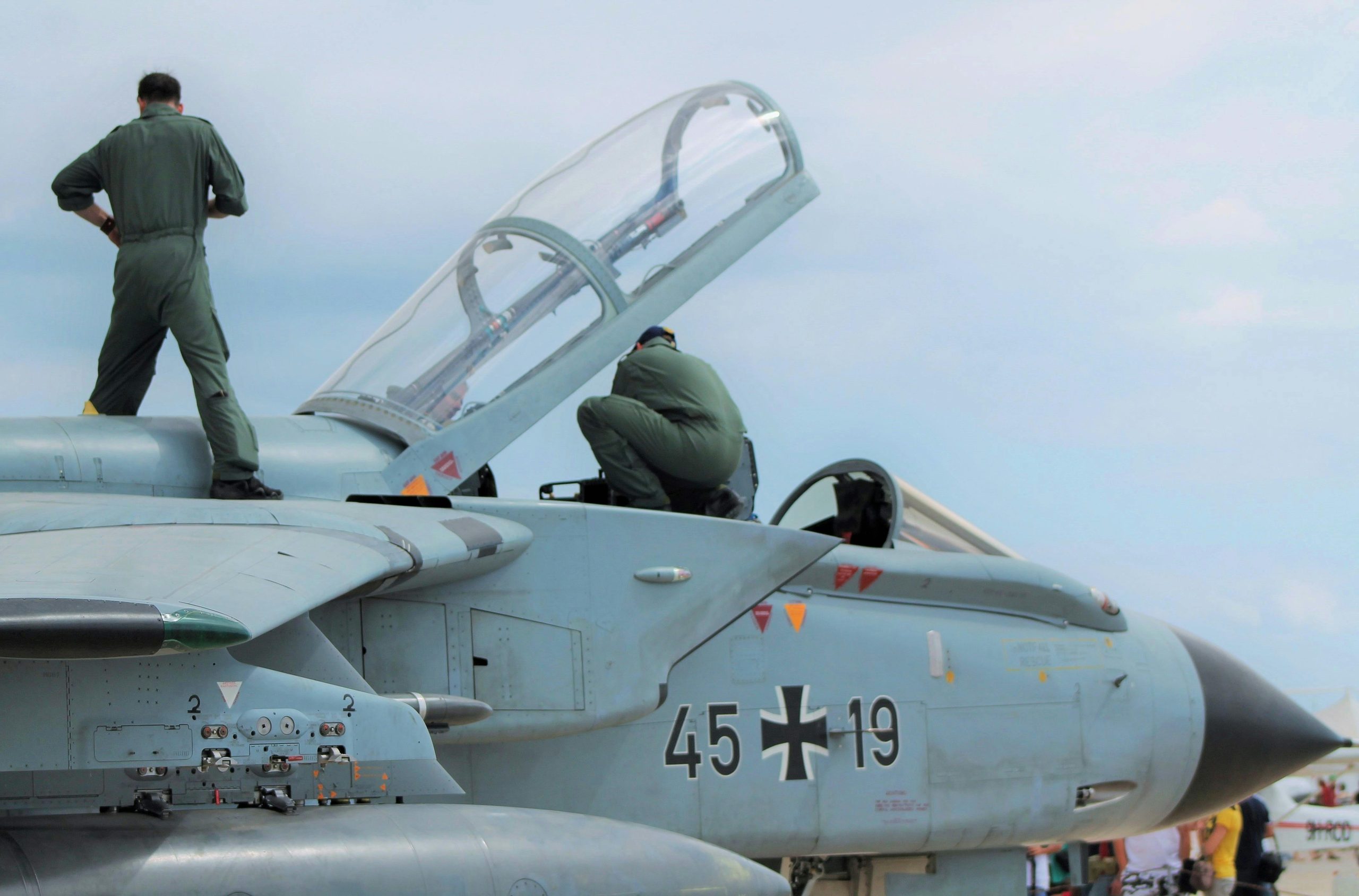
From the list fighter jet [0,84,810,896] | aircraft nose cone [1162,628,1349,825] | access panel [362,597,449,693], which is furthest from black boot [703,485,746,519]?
aircraft nose cone [1162,628,1349,825]

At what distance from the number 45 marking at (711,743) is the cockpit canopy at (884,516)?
1425 millimetres

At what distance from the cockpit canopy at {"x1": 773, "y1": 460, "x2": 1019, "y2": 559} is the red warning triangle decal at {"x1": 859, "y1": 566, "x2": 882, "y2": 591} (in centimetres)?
45

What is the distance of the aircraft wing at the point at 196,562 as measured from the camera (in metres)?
3.35

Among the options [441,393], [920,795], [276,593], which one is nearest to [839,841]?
[920,795]

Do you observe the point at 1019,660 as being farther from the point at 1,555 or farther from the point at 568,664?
the point at 1,555

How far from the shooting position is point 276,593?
3.86m

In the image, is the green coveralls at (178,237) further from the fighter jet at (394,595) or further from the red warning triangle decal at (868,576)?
the red warning triangle decal at (868,576)

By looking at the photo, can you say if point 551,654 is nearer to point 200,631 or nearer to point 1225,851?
point 200,631

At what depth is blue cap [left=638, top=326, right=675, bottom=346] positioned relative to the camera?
646cm

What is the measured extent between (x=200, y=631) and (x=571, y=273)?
3.32 meters

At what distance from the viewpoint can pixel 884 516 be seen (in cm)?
720

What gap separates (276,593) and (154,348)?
2.32 meters

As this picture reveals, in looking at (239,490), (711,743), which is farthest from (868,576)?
(239,490)

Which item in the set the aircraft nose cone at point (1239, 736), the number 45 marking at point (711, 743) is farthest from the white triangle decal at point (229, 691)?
the aircraft nose cone at point (1239, 736)
